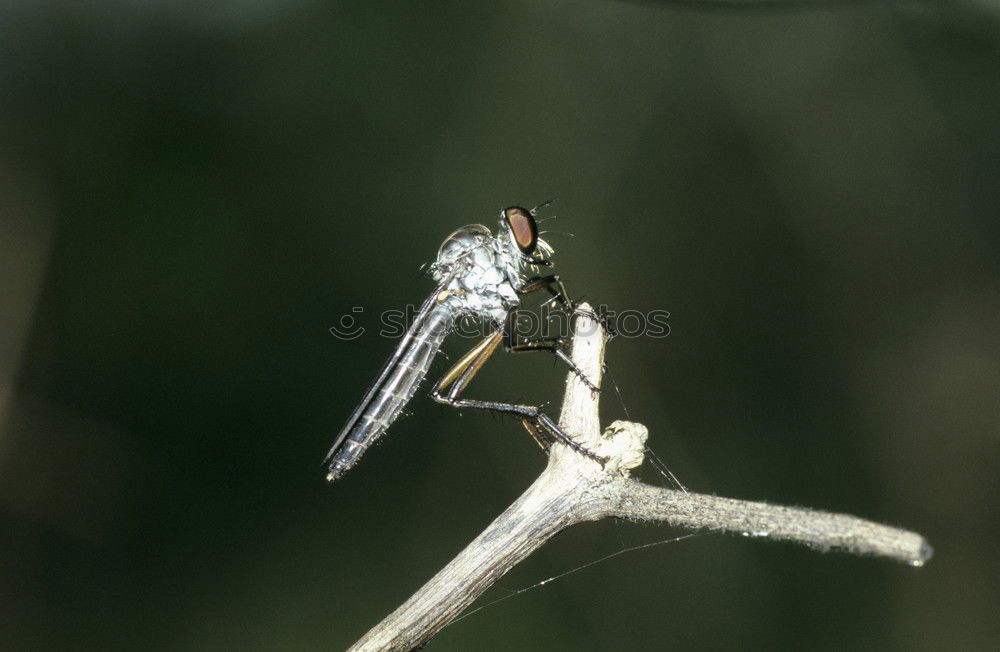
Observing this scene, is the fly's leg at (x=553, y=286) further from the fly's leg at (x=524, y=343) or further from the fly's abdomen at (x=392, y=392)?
the fly's abdomen at (x=392, y=392)

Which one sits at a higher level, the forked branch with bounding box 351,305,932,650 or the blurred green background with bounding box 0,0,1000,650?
the blurred green background with bounding box 0,0,1000,650

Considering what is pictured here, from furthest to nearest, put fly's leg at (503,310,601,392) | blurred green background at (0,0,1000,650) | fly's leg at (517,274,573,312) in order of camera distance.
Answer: blurred green background at (0,0,1000,650), fly's leg at (517,274,573,312), fly's leg at (503,310,601,392)

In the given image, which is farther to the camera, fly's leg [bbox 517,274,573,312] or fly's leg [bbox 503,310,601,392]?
fly's leg [bbox 517,274,573,312]

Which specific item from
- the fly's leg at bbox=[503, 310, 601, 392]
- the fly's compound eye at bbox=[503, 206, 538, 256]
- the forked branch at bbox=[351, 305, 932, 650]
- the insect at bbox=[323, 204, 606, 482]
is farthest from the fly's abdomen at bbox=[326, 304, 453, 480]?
the forked branch at bbox=[351, 305, 932, 650]

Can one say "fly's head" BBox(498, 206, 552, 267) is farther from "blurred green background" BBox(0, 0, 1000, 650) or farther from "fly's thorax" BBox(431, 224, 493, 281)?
"blurred green background" BBox(0, 0, 1000, 650)

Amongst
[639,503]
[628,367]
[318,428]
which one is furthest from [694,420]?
[639,503]

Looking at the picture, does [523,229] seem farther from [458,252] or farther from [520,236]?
[458,252]

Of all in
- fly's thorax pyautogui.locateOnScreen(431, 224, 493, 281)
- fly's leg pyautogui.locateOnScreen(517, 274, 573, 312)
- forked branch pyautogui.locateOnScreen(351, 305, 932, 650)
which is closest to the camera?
forked branch pyautogui.locateOnScreen(351, 305, 932, 650)

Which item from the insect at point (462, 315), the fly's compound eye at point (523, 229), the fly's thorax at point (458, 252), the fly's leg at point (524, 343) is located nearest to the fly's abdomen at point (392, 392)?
the insect at point (462, 315)
